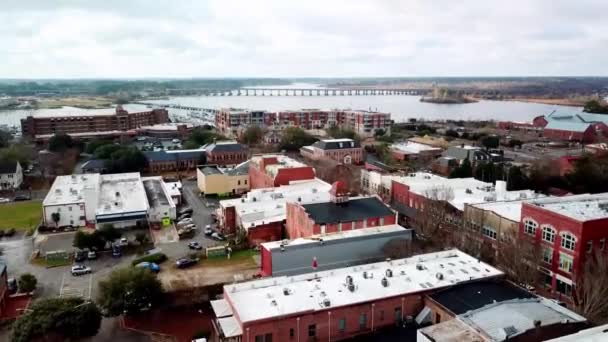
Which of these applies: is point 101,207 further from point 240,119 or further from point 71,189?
point 240,119

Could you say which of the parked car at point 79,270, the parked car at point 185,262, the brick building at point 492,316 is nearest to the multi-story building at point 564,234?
the brick building at point 492,316

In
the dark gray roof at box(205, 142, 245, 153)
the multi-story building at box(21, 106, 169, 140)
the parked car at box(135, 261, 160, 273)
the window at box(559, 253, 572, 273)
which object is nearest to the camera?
the window at box(559, 253, 572, 273)

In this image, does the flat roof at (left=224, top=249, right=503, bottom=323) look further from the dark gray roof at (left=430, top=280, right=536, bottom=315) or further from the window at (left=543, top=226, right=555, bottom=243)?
the window at (left=543, top=226, right=555, bottom=243)

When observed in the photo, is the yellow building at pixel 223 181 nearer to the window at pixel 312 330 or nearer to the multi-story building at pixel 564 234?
the multi-story building at pixel 564 234

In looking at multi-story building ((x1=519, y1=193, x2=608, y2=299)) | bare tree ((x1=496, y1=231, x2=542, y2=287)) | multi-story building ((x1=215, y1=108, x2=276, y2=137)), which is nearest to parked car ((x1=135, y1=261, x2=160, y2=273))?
bare tree ((x1=496, y1=231, x2=542, y2=287))

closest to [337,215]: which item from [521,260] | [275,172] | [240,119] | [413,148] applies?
[521,260]

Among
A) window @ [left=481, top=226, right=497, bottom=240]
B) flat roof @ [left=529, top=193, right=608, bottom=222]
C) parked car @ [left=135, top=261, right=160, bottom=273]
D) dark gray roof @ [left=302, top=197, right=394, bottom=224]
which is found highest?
flat roof @ [left=529, top=193, right=608, bottom=222]
